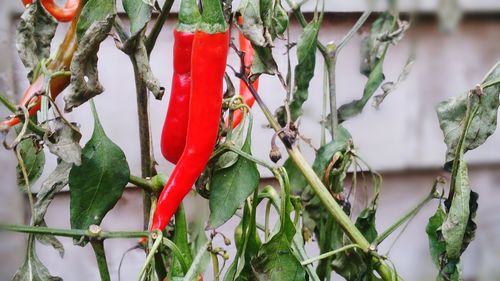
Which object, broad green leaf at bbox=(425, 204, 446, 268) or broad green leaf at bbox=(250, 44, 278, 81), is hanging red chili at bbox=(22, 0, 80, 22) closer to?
broad green leaf at bbox=(250, 44, 278, 81)

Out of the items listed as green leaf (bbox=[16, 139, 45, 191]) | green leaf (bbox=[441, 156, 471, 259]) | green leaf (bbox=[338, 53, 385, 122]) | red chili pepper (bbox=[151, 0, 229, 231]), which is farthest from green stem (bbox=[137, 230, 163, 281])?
green leaf (bbox=[338, 53, 385, 122])

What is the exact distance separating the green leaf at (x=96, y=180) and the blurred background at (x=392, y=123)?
0.50m

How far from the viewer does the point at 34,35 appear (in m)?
0.76

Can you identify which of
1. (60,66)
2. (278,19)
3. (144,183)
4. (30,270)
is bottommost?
(30,270)

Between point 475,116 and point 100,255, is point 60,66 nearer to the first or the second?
point 100,255

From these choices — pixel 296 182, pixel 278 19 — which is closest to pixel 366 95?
pixel 296 182

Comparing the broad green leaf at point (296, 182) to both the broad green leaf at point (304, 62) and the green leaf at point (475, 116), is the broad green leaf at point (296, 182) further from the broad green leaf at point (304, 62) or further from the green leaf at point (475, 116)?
the green leaf at point (475, 116)

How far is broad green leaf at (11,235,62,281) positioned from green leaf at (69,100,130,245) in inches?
1.9

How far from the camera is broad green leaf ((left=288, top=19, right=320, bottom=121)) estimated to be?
2.81 feet

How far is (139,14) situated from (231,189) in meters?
0.21

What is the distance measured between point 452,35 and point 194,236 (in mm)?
979

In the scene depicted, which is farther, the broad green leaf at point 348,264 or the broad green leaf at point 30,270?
the broad green leaf at point 348,264

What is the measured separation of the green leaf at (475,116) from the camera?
711 millimetres

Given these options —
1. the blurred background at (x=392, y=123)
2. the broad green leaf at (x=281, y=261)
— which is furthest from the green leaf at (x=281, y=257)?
the blurred background at (x=392, y=123)
